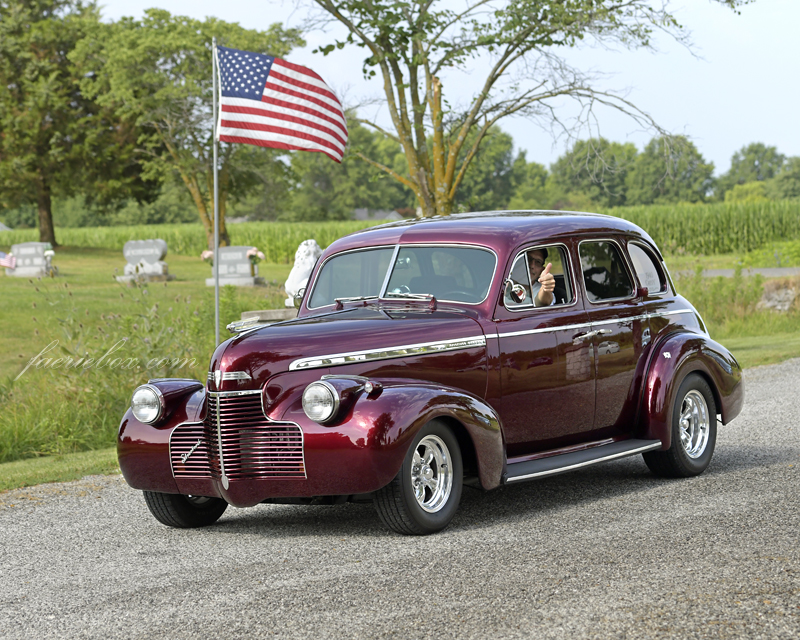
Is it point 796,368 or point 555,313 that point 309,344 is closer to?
point 555,313

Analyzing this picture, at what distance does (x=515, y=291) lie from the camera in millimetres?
6695

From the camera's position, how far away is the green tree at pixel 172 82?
47.9 m

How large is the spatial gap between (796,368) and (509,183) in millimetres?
114426

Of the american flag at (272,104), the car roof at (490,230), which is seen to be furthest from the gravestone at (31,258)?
the car roof at (490,230)

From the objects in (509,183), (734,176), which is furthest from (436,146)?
(734,176)

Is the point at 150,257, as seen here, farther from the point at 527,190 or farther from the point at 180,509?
the point at 527,190

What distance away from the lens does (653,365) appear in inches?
295

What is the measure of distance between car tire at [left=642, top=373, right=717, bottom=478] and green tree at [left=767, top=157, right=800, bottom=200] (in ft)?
372

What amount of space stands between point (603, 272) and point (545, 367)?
120cm

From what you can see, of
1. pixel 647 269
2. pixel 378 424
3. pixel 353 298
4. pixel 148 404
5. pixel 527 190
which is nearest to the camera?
pixel 378 424

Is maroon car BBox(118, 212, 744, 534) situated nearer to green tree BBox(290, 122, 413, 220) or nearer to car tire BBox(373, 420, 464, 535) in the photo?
car tire BBox(373, 420, 464, 535)

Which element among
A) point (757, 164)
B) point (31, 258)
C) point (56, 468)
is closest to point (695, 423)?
point (56, 468)

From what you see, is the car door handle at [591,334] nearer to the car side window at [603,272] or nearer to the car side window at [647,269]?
the car side window at [603,272]

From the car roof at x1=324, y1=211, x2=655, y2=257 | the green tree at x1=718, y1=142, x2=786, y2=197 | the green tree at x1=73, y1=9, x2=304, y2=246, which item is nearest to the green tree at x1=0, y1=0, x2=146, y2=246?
the green tree at x1=73, y1=9, x2=304, y2=246
